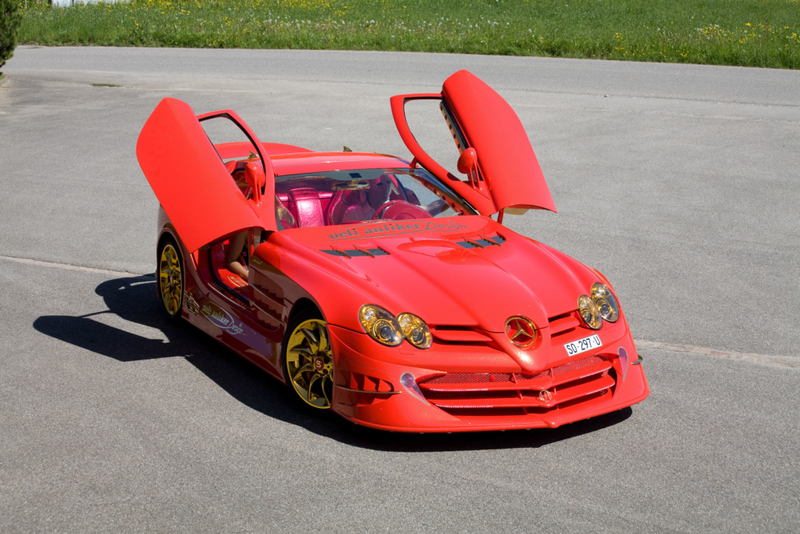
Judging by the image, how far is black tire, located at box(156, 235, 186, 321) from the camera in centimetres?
652

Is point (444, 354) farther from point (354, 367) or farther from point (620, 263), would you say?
point (620, 263)

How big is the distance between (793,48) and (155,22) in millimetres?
17845

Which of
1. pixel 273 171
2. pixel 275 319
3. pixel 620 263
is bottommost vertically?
pixel 620 263

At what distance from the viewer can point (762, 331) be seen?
6.54 metres

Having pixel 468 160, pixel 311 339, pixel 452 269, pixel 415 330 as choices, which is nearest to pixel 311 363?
pixel 311 339

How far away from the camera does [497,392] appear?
179 inches

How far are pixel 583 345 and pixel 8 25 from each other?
15941 millimetres

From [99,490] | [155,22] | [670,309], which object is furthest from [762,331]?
[155,22]

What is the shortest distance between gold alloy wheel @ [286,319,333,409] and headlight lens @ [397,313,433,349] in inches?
17.0

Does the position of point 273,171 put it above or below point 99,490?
above

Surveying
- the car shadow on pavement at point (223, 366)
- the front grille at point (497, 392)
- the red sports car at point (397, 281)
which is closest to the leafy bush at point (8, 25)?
the car shadow on pavement at point (223, 366)

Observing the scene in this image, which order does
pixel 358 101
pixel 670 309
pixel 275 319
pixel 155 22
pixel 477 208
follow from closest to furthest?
pixel 275 319 < pixel 477 208 < pixel 670 309 < pixel 358 101 < pixel 155 22

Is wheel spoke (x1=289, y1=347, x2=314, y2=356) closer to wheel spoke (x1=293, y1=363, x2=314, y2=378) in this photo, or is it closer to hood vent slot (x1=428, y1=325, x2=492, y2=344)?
wheel spoke (x1=293, y1=363, x2=314, y2=378)

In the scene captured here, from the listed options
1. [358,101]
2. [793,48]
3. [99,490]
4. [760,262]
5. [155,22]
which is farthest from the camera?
[155,22]
